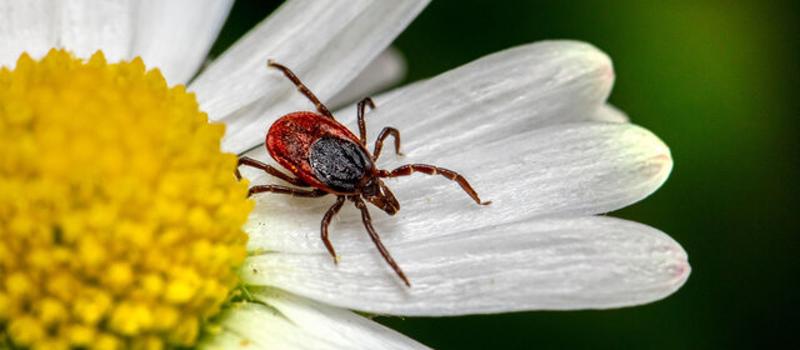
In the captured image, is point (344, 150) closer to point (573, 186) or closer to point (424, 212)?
point (424, 212)

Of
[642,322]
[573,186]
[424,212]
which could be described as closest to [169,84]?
[424,212]

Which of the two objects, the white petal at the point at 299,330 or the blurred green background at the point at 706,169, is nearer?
the white petal at the point at 299,330

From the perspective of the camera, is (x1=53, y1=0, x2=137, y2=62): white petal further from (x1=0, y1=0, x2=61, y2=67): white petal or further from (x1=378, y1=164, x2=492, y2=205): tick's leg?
(x1=378, y1=164, x2=492, y2=205): tick's leg

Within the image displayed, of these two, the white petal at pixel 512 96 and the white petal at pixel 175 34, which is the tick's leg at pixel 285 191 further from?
the white petal at pixel 175 34

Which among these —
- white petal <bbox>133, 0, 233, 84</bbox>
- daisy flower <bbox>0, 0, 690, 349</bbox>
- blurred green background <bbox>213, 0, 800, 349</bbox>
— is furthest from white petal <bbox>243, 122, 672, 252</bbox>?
blurred green background <bbox>213, 0, 800, 349</bbox>

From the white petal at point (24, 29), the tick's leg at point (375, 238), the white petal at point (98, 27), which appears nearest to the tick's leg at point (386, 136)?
the tick's leg at point (375, 238)

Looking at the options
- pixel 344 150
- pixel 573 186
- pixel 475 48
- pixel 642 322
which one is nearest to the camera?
pixel 573 186

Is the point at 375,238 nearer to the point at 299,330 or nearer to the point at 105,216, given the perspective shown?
the point at 299,330
